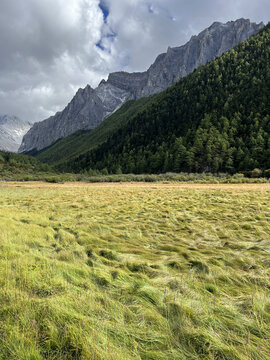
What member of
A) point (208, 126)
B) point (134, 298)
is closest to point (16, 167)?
point (208, 126)

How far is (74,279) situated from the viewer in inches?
125

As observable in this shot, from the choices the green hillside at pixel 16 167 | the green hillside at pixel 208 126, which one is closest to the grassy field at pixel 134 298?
the green hillside at pixel 208 126

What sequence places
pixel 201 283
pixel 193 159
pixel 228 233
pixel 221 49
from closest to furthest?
1. pixel 201 283
2. pixel 228 233
3. pixel 193 159
4. pixel 221 49

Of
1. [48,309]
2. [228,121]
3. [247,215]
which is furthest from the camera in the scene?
[228,121]

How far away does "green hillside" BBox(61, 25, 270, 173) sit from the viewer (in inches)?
2150

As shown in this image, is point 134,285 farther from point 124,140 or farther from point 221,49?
point 221,49

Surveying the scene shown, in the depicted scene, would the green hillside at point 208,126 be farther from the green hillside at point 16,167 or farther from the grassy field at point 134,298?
the grassy field at point 134,298

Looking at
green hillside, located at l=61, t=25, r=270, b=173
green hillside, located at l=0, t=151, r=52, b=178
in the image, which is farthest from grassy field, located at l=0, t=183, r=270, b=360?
green hillside, located at l=0, t=151, r=52, b=178

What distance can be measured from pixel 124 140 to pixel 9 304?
10390 centimetres

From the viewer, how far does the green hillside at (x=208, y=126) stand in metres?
54.6

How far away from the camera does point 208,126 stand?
68875 mm

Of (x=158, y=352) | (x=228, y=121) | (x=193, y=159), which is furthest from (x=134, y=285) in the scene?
(x=228, y=121)

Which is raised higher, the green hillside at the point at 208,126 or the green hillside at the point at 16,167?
the green hillside at the point at 208,126

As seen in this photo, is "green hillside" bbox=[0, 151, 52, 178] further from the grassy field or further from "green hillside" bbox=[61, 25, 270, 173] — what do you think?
the grassy field
